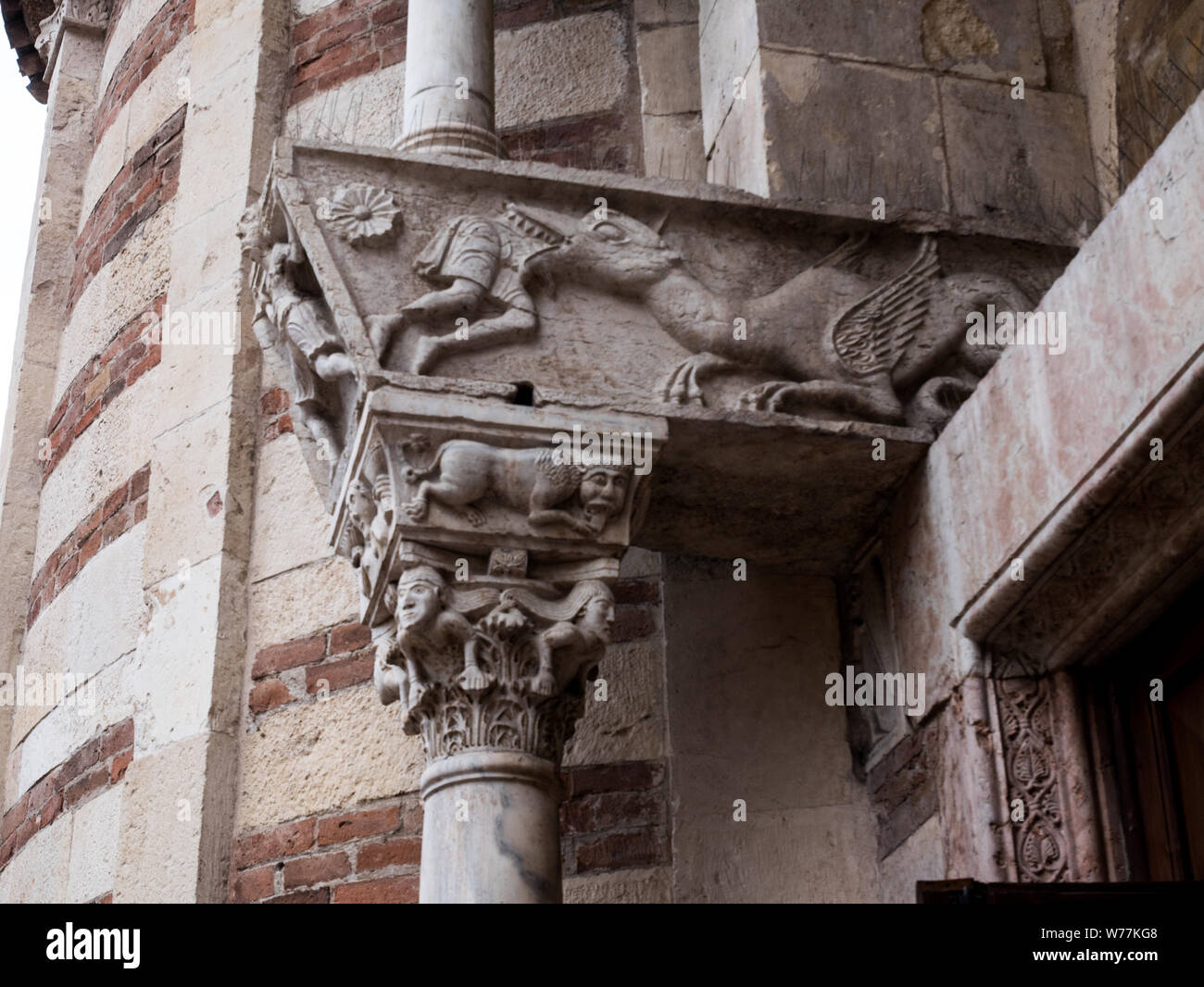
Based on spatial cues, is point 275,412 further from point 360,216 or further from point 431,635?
point 431,635

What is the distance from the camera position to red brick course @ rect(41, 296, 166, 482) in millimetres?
5496

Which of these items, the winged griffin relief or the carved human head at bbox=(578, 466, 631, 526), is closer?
the carved human head at bbox=(578, 466, 631, 526)

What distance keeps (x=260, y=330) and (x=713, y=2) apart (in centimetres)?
153

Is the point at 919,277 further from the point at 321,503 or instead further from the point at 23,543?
the point at 23,543

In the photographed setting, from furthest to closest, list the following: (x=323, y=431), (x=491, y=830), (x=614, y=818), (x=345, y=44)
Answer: (x=345, y=44), (x=614, y=818), (x=323, y=431), (x=491, y=830)

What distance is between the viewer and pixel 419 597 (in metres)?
3.38

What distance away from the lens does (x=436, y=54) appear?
13.8 feet

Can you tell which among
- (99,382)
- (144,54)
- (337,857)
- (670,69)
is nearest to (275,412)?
(99,382)

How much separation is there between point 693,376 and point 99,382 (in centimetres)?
265

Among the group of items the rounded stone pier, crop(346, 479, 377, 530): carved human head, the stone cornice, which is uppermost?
the stone cornice

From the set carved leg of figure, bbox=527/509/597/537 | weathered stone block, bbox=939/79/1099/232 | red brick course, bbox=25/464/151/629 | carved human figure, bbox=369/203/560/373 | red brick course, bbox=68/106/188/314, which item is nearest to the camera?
carved leg of figure, bbox=527/509/597/537

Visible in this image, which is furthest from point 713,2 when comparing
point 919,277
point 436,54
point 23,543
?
point 23,543

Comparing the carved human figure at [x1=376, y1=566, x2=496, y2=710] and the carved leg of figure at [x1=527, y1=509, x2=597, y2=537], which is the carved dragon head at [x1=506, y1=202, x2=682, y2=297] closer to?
the carved leg of figure at [x1=527, y1=509, x2=597, y2=537]

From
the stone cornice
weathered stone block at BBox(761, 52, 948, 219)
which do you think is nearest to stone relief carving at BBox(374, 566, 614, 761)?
weathered stone block at BBox(761, 52, 948, 219)
